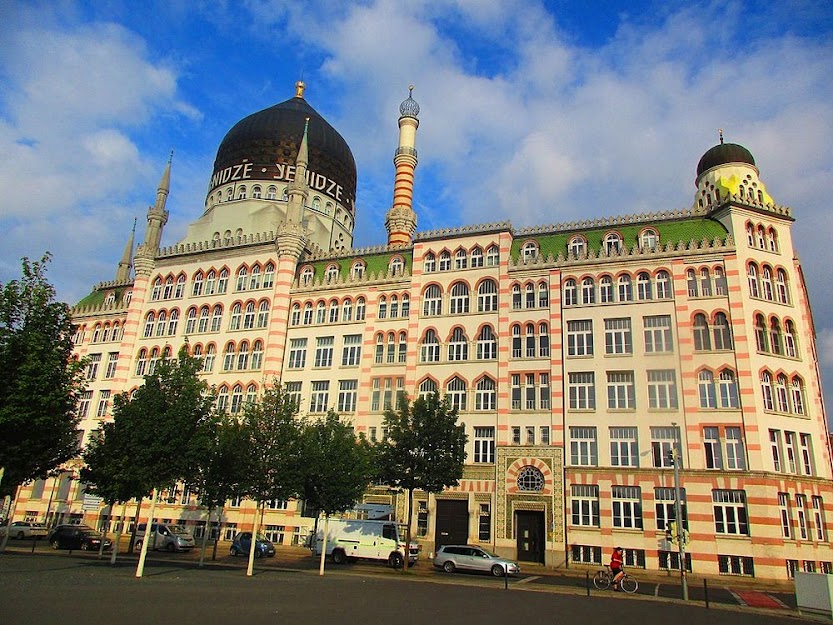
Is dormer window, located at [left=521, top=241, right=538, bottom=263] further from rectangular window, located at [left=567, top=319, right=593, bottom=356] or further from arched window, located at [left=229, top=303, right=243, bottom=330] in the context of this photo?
arched window, located at [left=229, top=303, right=243, bottom=330]

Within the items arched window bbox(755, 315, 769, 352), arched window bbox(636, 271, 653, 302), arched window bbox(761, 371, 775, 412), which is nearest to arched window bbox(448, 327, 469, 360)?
arched window bbox(636, 271, 653, 302)

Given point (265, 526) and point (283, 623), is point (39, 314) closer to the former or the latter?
point (283, 623)

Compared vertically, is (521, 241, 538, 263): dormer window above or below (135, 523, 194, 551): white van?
above

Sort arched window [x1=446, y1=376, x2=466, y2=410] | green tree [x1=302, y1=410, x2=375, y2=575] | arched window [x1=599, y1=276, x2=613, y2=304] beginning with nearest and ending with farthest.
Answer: green tree [x1=302, y1=410, x2=375, y2=575] < arched window [x1=599, y1=276, x2=613, y2=304] < arched window [x1=446, y1=376, x2=466, y2=410]

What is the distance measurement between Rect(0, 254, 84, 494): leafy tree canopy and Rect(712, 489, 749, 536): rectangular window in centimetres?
3589

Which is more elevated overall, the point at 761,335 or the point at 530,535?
the point at 761,335

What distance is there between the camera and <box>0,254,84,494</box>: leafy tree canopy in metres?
27.8

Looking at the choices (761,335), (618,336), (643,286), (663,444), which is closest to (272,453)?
(663,444)

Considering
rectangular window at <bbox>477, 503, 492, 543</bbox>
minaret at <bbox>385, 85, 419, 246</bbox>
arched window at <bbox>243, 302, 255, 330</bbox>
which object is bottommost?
rectangular window at <bbox>477, 503, 492, 543</bbox>

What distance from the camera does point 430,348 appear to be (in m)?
49.5

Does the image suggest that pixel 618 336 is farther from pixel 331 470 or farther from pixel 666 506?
pixel 331 470

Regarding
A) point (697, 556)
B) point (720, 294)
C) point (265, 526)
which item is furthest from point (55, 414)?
point (720, 294)

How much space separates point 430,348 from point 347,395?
766 cm

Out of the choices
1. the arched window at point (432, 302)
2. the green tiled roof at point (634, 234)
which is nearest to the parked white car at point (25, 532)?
the arched window at point (432, 302)
